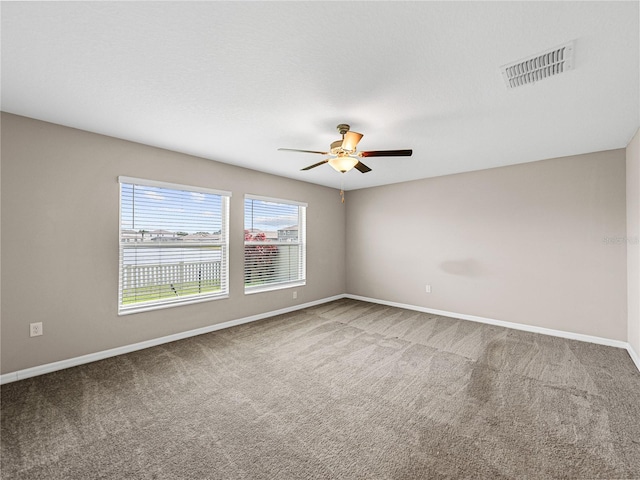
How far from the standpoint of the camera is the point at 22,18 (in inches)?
58.4

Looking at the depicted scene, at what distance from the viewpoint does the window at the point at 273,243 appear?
4598mm

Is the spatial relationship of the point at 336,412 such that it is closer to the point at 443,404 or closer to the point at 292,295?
the point at 443,404

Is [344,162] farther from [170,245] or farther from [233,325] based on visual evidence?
[233,325]

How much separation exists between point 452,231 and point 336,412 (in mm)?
3772

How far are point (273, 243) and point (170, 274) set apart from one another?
177cm

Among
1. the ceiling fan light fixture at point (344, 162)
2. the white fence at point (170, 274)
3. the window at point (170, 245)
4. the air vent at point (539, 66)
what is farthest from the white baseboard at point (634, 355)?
the white fence at point (170, 274)

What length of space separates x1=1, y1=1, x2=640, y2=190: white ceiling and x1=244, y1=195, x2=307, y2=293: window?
5.28ft

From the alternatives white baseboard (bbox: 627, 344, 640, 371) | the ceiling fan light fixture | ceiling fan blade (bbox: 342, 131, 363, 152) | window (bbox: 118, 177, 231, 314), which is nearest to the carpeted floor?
white baseboard (bbox: 627, 344, 640, 371)

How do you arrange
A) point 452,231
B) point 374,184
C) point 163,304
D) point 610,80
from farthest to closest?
point 374,184, point 452,231, point 163,304, point 610,80

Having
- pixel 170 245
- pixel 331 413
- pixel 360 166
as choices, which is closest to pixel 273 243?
pixel 170 245

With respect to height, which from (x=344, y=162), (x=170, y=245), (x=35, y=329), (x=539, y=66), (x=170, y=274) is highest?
(x=539, y=66)

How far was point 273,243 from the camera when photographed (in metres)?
4.95

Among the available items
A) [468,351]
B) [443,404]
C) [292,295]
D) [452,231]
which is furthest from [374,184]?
[443,404]

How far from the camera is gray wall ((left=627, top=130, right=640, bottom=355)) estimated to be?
2957mm
